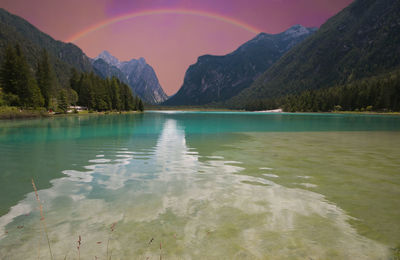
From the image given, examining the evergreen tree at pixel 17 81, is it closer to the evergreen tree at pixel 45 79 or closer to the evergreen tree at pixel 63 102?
the evergreen tree at pixel 45 79

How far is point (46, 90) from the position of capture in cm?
9606

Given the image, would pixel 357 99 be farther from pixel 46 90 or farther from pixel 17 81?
pixel 17 81

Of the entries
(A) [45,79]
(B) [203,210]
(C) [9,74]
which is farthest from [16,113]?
(B) [203,210]

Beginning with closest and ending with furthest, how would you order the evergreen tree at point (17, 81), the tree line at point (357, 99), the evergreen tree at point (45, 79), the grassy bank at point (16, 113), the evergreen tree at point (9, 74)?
1. the grassy bank at point (16, 113)
2. the evergreen tree at point (9, 74)
3. the evergreen tree at point (17, 81)
4. the evergreen tree at point (45, 79)
5. the tree line at point (357, 99)

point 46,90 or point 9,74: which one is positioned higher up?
point 9,74

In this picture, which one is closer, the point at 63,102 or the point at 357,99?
the point at 63,102

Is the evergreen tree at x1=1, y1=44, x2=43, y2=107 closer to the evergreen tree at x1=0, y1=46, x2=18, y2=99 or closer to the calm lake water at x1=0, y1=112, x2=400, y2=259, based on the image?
the evergreen tree at x1=0, y1=46, x2=18, y2=99

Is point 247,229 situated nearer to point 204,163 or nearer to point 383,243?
point 383,243

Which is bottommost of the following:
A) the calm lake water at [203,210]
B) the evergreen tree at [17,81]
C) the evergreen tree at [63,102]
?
the calm lake water at [203,210]

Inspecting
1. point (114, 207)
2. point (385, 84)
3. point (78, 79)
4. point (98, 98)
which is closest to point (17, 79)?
point (98, 98)

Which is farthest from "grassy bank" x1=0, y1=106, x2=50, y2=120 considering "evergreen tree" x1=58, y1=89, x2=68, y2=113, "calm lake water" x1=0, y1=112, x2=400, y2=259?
"calm lake water" x1=0, y1=112, x2=400, y2=259

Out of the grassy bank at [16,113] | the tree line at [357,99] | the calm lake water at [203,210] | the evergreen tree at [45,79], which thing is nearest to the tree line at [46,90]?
the evergreen tree at [45,79]

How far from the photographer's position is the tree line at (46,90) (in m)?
80.2

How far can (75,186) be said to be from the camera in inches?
380
